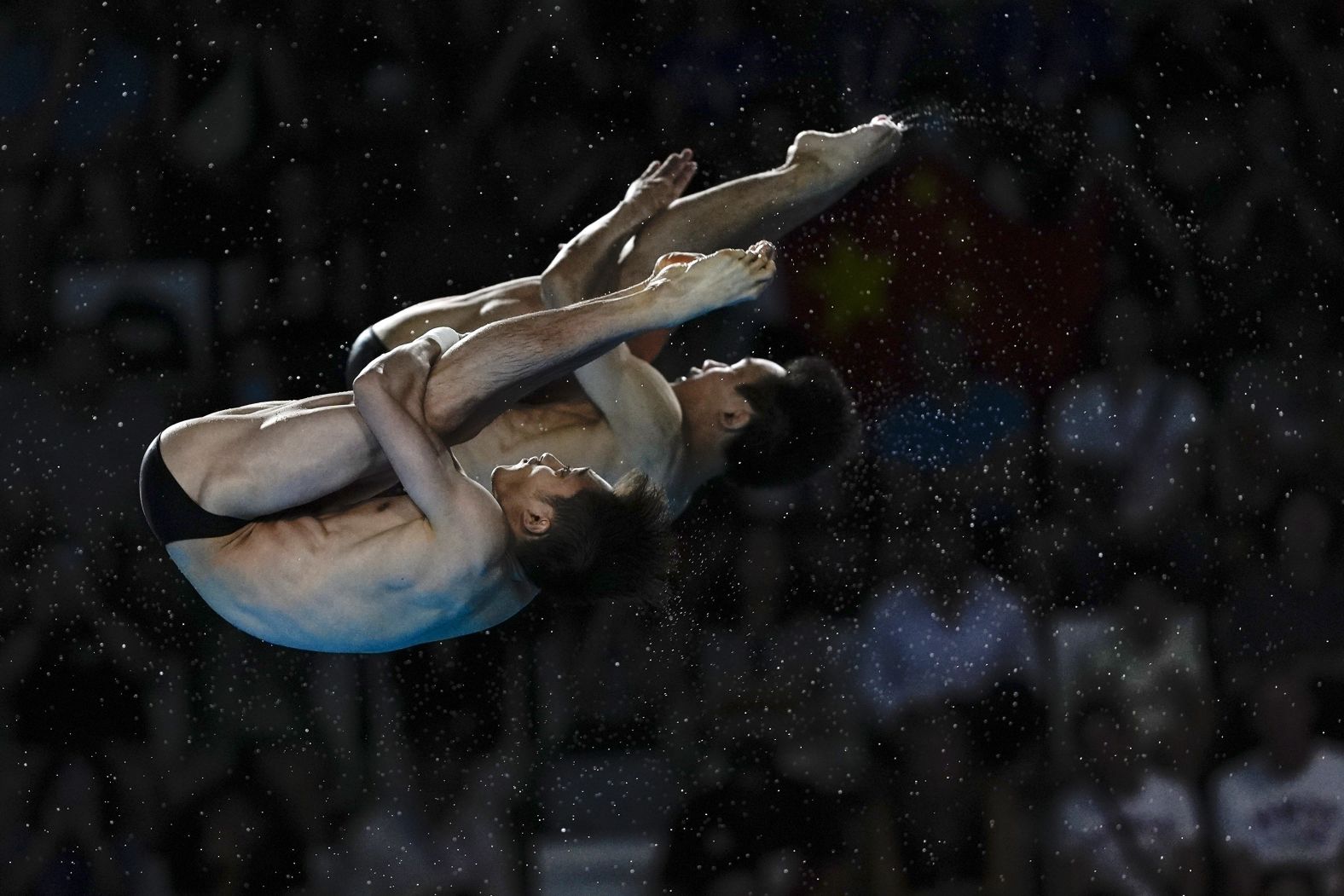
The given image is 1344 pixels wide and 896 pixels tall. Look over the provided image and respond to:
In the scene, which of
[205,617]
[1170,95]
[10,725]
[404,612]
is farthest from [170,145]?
[1170,95]

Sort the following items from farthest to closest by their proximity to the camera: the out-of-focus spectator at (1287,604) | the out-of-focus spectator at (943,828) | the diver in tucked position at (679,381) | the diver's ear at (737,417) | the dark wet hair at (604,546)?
the out-of-focus spectator at (1287,604)
the out-of-focus spectator at (943,828)
the diver's ear at (737,417)
the diver in tucked position at (679,381)
the dark wet hair at (604,546)

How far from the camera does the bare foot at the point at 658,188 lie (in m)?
2.51

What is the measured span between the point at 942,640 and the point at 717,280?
176 centimetres

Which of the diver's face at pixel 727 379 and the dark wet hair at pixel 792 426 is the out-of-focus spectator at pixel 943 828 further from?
the diver's face at pixel 727 379

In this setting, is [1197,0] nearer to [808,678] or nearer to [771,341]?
[771,341]

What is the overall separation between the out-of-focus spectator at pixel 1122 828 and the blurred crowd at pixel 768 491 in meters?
0.01

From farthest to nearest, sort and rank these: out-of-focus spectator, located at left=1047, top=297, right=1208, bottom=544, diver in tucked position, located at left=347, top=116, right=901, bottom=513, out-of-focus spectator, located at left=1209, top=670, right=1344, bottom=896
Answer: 1. out-of-focus spectator, located at left=1047, top=297, right=1208, bottom=544
2. out-of-focus spectator, located at left=1209, top=670, right=1344, bottom=896
3. diver in tucked position, located at left=347, top=116, right=901, bottom=513

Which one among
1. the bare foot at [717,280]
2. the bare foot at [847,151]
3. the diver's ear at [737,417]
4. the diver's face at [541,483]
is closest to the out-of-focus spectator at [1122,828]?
the diver's ear at [737,417]

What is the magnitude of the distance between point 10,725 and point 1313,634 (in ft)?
9.75

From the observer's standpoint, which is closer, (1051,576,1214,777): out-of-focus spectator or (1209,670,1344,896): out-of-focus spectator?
(1209,670,1344,896): out-of-focus spectator

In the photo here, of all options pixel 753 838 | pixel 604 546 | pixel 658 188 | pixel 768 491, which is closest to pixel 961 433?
pixel 768 491

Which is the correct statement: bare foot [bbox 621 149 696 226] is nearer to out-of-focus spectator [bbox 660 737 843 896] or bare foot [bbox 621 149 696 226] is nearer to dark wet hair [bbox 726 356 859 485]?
dark wet hair [bbox 726 356 859 485]

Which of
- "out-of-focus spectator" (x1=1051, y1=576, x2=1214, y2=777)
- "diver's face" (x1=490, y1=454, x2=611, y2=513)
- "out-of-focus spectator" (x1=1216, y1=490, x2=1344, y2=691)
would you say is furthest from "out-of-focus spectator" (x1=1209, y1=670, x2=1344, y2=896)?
"diver's face" (x1=490, y1=454, x2=611, y2=513)

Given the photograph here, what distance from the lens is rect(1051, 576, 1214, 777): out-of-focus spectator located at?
343 cm
